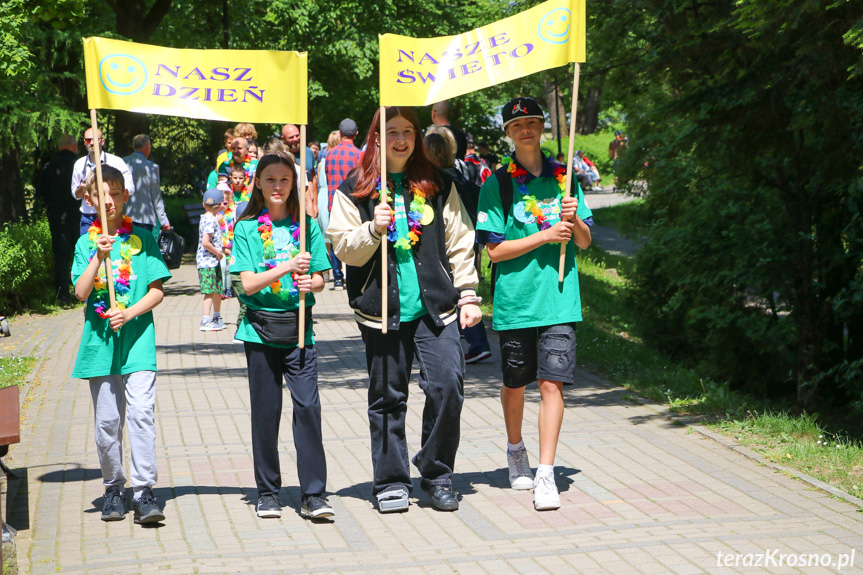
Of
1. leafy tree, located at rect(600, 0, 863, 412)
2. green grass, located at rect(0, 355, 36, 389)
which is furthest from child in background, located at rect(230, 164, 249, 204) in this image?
leafy tree, located at rect(600, 0, 863, 412)

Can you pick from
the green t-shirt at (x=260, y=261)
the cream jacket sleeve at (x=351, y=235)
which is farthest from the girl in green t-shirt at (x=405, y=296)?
the green t-shirt at (x=260, y=261)

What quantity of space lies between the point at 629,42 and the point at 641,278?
21.1 ft

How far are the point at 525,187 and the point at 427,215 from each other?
60 cm

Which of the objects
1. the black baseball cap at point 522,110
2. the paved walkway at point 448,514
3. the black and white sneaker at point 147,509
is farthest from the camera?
the black baseball cap at point 522,110

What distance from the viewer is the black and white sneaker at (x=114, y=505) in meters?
5.13

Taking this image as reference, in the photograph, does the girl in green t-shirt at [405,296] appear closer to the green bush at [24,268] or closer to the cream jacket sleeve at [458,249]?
the cream jacket sleeve at [458,249]

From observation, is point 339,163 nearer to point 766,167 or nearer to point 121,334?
point 766,167

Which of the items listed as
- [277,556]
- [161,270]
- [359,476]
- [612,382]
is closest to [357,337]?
[612,382]

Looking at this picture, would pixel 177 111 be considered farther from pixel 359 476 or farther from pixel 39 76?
pixel 39 76

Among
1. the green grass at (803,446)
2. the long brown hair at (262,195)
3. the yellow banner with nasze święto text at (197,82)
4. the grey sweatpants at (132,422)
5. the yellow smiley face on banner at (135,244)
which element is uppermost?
the yellow banner with nasze święto text at (197,82)

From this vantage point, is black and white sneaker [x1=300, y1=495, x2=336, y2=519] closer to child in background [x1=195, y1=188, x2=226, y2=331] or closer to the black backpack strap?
the black backpack strap

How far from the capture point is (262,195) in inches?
209

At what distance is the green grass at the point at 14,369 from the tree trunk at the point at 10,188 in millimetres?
7231

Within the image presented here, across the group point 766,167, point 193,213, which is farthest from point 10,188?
point 766,167
